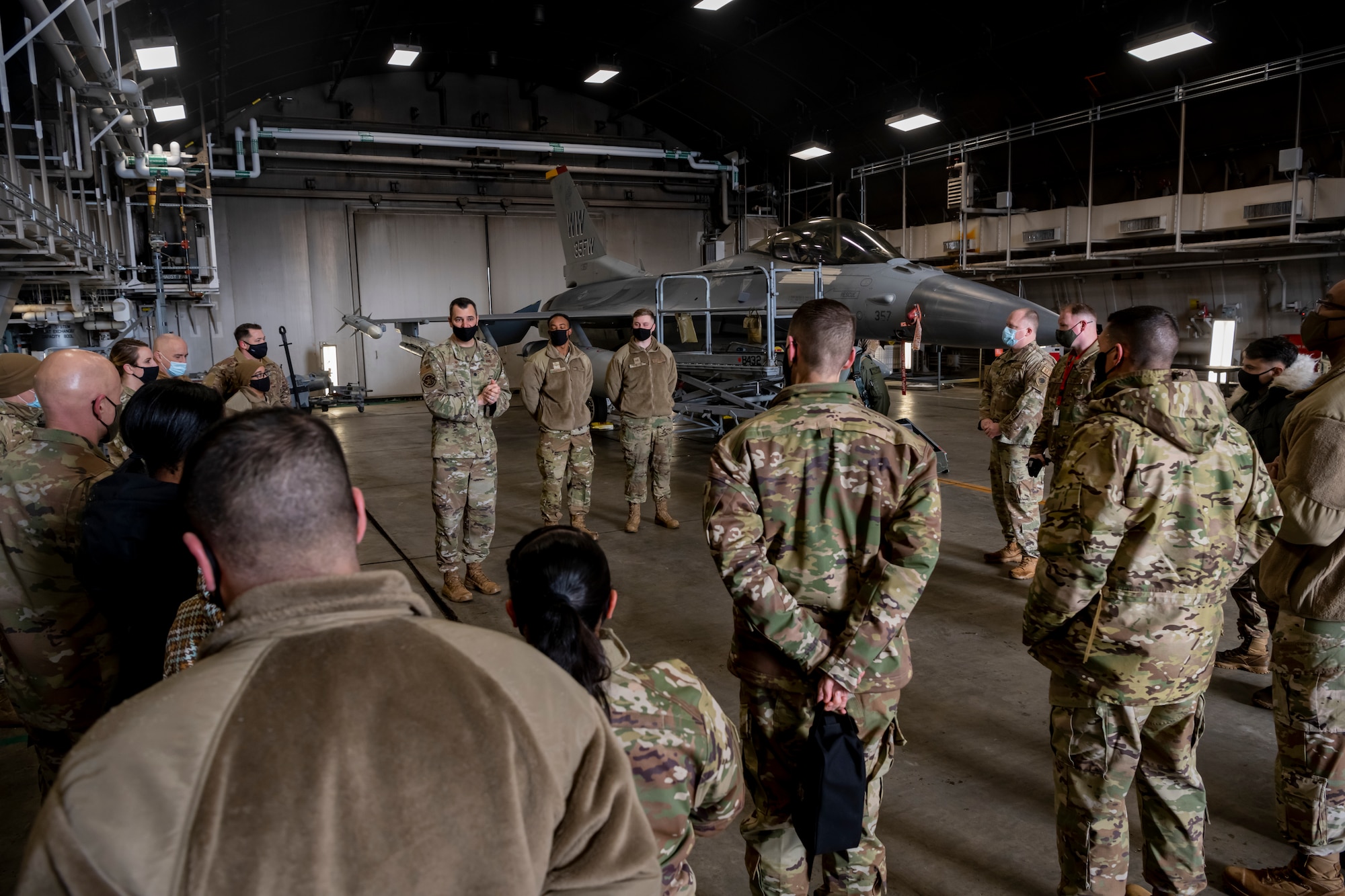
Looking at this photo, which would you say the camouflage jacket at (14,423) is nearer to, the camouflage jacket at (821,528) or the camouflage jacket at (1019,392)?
the camouflage jacket at (821,528)

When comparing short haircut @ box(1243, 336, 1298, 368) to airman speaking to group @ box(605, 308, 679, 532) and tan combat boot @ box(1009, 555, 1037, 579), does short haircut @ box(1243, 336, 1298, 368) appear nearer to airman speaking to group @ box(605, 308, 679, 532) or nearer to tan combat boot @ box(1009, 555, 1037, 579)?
tan combat boot @ box(1009, 555, 1037, 579)

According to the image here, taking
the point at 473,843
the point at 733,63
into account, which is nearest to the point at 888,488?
the point at 473,843

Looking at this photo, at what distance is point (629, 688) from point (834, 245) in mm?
9389

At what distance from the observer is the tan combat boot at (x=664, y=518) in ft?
23.3

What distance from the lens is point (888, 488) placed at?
2186 mm

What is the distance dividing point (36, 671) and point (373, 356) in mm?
17325

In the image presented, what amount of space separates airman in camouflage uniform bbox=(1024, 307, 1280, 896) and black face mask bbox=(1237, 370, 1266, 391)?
1907 millimetres

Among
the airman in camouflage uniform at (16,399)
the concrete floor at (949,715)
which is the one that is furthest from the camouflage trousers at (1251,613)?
the airman in camouflage uniform at (16,399)

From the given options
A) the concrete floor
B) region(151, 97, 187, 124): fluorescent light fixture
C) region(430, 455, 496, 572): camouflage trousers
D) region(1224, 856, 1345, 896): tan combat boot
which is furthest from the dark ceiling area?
region(1224, 856, 1345, 896): tan combat boot

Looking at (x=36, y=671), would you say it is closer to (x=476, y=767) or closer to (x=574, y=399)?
(x=476, y=767)

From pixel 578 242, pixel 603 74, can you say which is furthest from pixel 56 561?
pixel 603 74

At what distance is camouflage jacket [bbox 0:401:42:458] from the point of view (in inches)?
164

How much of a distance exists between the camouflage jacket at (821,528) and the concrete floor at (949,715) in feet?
3.19

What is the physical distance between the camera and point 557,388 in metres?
6.40
